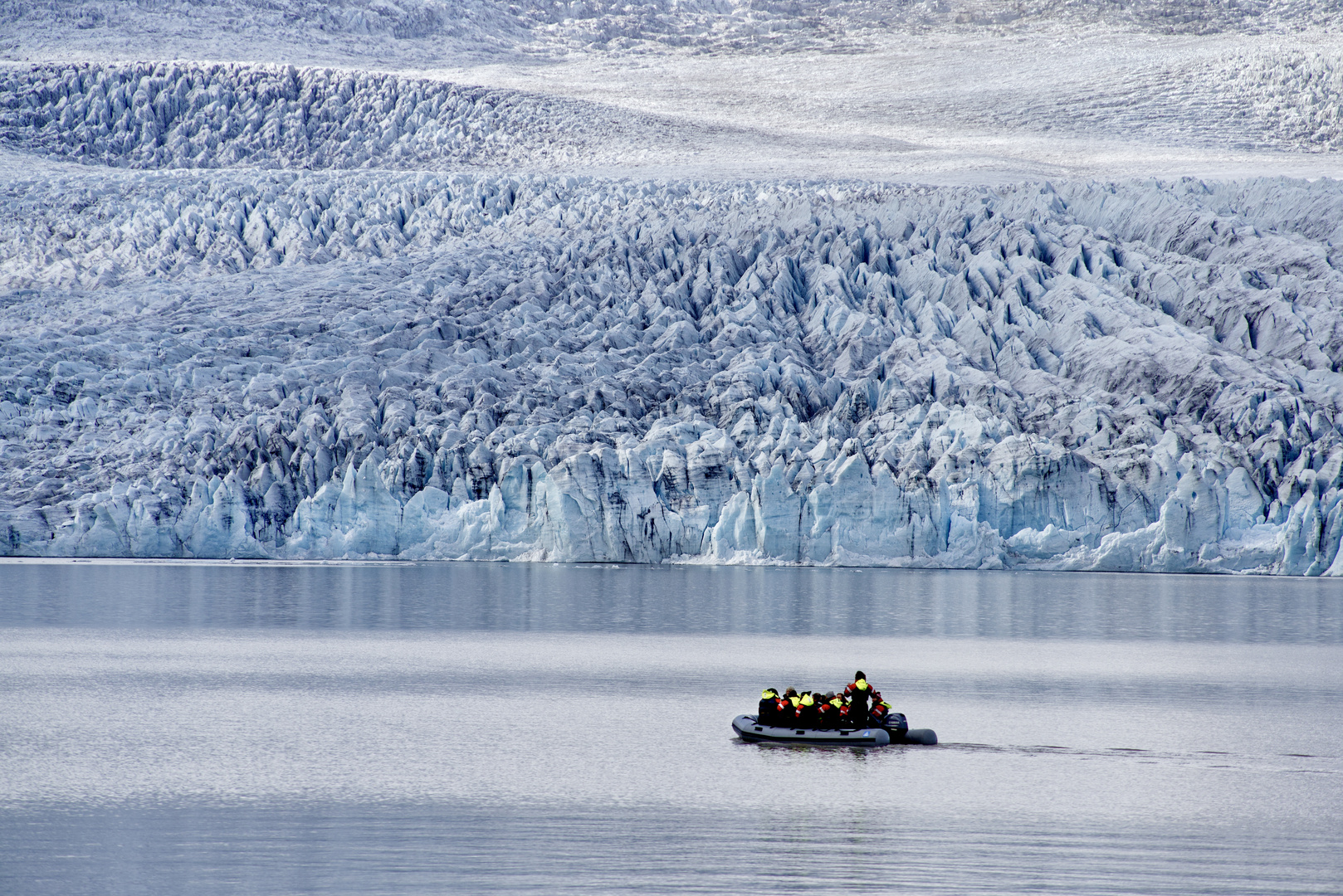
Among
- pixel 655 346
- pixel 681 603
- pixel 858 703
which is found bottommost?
pixel 681 603

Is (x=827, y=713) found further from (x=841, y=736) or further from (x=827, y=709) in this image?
(x=841, y=736)

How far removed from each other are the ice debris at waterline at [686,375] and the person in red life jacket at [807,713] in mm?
11899

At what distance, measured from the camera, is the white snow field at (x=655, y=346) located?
24266mm

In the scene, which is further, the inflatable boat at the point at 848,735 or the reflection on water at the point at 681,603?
the reflection on water at the point at 681,603

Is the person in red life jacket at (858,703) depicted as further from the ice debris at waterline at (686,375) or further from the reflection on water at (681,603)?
the ice debris at waterline at (686,375)

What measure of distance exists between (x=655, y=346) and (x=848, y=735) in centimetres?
1634

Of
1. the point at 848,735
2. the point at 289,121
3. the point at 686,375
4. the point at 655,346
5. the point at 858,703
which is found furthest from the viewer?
the point at 289,121

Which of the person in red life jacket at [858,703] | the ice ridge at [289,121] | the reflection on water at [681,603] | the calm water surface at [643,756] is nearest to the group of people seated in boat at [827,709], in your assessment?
the person in red life jacket at [858,703]

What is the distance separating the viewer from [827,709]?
12.0m

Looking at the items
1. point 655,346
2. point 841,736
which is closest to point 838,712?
point 841,736

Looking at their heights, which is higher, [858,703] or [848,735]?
[858,703]

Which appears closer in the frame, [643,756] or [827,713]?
[643,756]

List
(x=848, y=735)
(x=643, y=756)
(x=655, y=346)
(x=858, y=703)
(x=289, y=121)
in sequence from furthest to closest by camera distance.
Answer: (x=289, y=121), (x=655, y=346), (x=858, y=703), (x=848, y=735), (x=643, y=756)

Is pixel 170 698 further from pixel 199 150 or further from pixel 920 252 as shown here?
pixel 199 150
